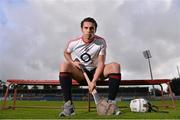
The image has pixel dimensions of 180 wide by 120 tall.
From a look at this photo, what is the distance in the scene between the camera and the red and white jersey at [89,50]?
539cm

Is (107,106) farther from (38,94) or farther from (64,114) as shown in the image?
(38,94)

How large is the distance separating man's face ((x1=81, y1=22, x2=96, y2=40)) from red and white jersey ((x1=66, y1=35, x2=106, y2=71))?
0.42ft

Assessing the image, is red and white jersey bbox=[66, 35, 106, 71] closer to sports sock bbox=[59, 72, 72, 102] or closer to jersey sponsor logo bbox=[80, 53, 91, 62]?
jersey sponsor logo bbox=[80, 53, 91, 62]

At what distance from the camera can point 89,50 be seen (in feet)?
17.8

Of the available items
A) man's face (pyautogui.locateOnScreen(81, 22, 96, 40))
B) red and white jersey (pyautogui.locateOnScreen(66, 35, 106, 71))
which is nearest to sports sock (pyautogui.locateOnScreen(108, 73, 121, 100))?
red and white jersey (pyautogui.locateOnScreen(66, 35, 106, 71))

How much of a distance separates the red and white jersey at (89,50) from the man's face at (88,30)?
0.13 metres

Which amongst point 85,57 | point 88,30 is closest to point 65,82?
point 85,57

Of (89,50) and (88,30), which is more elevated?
(88,30)

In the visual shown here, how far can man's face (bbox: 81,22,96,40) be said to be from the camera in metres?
5.18

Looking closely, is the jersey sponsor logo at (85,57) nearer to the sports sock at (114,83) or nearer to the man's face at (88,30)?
the man's face at (88,30)

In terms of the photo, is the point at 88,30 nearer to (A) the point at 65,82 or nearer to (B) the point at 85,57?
(B) the point at 85,57

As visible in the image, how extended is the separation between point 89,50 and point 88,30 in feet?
1.12

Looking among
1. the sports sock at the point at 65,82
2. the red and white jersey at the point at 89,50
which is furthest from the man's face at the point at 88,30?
the sports sock at the point at 65,82

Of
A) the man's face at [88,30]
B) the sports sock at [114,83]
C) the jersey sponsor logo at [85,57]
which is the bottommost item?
the sports sock at [114,83]
